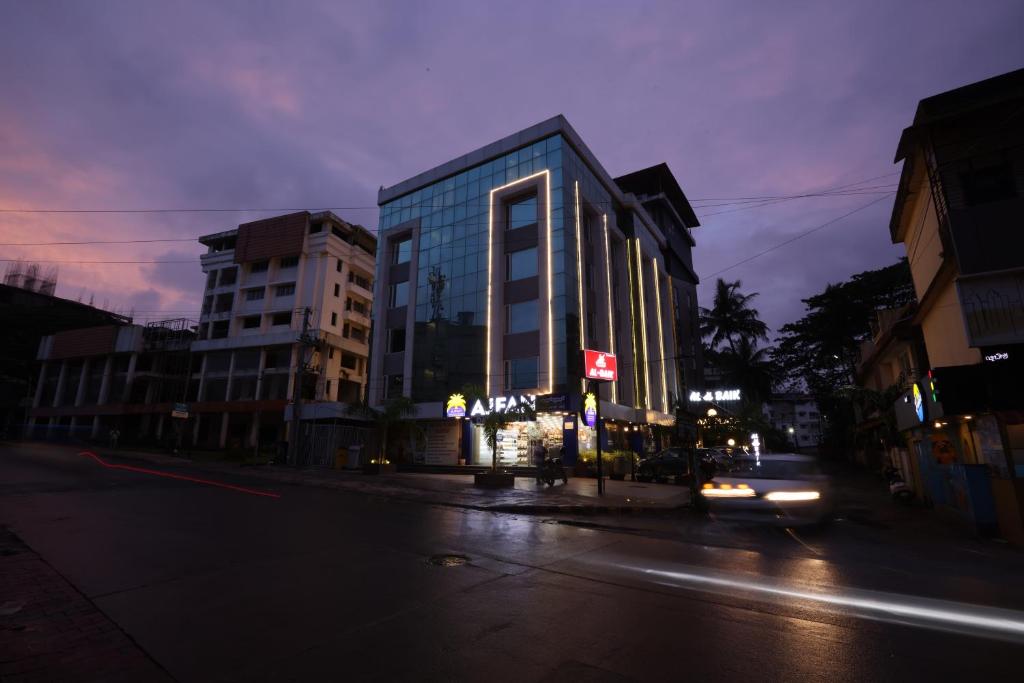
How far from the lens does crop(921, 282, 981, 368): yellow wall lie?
41.2 feet

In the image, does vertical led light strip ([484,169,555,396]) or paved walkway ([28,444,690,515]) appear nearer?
paved walkway ([28,444,690,515])

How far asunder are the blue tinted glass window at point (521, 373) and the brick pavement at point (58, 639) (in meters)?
24.4

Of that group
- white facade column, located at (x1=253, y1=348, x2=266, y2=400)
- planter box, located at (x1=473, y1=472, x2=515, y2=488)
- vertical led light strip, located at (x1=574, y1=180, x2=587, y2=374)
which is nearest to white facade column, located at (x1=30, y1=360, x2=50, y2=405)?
white facade column, located at (x1=253, y1=348, x2=266, y2=400)

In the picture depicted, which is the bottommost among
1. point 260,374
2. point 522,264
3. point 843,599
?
point 843,599

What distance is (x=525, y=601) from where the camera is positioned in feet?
17.3

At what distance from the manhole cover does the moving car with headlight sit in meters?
6.80

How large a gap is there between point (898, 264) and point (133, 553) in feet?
166

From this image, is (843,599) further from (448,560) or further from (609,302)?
(609,302)

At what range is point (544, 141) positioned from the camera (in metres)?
33.1

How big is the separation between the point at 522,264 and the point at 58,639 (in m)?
29.5

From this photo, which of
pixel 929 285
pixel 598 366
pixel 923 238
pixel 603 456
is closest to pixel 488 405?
pixel 603 456

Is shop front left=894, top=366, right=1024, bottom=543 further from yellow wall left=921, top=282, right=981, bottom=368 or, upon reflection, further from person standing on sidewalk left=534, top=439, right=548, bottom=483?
person standing on sidewalk left=534, top=439, right=548, bottom=483

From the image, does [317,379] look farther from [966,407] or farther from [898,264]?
[898,264]

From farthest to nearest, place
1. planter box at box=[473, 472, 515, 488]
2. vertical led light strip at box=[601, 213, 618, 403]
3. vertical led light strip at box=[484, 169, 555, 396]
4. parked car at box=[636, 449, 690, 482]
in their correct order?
1. vertical led light strip at box=[601, 213, 618, 403]
2. vertical led light strip at box=[484, 169, 555, 396]
3. parked car at box=[636, 449, 690, 482]
4. planter box at box=[473, 472, 515, 488]
